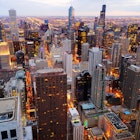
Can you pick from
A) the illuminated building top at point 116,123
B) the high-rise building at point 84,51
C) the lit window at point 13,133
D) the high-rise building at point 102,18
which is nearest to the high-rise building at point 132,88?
the illuminated building top at point 116,123

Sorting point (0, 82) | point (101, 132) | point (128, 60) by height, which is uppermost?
point (128, 60)

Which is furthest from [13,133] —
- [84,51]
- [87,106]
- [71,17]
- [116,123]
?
[71,17]

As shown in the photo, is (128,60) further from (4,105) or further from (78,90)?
(4,105)

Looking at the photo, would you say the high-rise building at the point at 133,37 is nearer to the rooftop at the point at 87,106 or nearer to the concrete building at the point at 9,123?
the rooftop at the point at 87,106

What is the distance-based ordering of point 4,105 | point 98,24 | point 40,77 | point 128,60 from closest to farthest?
1. point 4,105
2. point 40,77
3. point 128,60
4. point 98,24

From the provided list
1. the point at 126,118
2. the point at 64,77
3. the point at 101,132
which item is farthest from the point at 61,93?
the point at 126,118

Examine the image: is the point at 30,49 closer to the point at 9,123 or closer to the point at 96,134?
the point at 96,134

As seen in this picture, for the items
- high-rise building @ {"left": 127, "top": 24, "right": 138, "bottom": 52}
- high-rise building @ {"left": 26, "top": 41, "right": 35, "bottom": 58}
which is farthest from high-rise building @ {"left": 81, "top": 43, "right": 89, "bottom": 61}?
high-rise building @ {"left": 127, "top": 24, "right": 138, "bottom": 52}

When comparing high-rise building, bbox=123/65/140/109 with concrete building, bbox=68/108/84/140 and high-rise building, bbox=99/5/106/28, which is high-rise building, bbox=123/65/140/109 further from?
high-rise building, bbox=99/5/106/28
